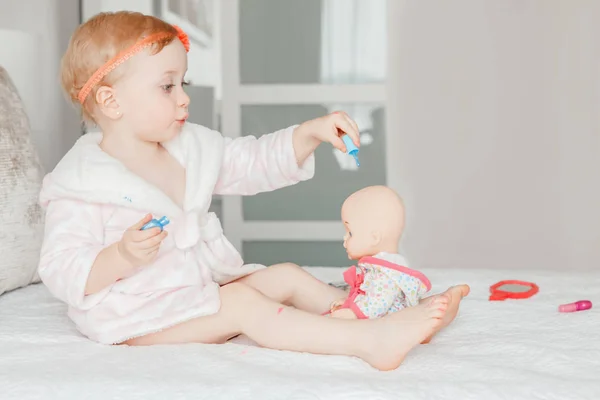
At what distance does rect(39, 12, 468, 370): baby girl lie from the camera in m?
1.18

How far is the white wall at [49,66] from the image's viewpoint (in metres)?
2.08

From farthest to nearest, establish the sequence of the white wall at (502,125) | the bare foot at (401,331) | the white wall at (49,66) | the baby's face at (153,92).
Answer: the white wall at (502,125) < the white wall at (49,66) < the baby's face at (153,92) < the bare foot at (401,331)

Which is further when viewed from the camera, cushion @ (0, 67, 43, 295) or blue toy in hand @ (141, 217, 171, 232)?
cushion @ (0, 67, 43, 295)

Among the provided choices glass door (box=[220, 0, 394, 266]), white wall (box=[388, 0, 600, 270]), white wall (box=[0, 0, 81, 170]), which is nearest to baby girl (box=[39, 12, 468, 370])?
white wall (box=[0, 0, 81, 170])

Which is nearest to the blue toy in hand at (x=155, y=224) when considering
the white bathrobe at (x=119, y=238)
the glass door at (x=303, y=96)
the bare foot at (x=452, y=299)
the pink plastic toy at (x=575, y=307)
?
the white bathrobe at (x=119, y=238)

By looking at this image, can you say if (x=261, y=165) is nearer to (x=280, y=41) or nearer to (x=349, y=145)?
(x=349, y=145)

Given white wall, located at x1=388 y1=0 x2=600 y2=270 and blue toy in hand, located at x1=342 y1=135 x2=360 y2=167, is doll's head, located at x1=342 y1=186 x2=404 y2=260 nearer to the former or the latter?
blue toy in hand, located at x1=342 y1=135 x2=360 y2=167

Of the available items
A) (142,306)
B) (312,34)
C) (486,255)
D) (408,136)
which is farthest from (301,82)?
(142,306)

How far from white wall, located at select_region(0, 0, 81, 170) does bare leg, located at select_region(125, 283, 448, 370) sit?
0.99 meters

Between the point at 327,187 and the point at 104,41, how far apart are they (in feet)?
5.75

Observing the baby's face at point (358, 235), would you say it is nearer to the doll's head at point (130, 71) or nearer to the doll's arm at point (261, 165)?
the doll's arm at point (261, 165)

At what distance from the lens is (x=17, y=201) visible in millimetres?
1570

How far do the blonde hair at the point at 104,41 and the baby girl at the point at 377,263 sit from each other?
1.51 feet

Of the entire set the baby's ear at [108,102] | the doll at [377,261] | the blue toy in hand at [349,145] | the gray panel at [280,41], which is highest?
the gray panel at [280,41]
